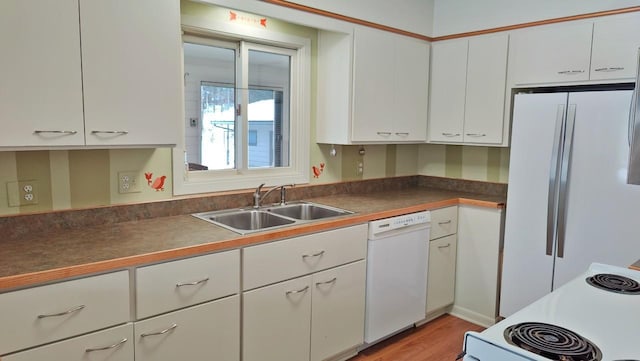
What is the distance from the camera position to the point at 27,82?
175 centimetres

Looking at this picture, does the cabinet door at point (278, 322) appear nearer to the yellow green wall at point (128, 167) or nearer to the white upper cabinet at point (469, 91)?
the yellow green wall at point (128, 167)

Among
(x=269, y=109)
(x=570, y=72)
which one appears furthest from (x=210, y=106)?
→ (x=570, y=72)

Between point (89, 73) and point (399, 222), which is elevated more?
point (89, 73)

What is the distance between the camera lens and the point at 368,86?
3137mm

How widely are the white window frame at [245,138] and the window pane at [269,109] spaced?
0.05m

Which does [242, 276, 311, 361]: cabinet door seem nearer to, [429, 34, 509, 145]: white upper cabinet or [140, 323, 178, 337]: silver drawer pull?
[140, 323, 178, 337]: silver drawer pull

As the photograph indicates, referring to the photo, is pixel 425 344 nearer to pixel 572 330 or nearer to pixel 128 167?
pixel 572 330

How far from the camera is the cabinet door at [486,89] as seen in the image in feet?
10.6

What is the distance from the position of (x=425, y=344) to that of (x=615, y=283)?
1.59 m

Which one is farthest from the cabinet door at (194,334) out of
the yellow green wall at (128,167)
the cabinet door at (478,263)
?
the cabinet door at (478,263)

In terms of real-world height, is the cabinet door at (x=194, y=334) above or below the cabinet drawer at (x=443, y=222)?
below

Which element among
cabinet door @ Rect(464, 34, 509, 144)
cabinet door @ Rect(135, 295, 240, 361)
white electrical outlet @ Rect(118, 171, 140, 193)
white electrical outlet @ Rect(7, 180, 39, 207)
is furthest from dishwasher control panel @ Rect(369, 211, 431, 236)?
white electrical outlet @ Rect(7, 180, 39, 207)

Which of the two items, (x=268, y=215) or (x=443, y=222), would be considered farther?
(x=443, y=222)

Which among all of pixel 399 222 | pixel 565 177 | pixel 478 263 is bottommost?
pixel 478 263
